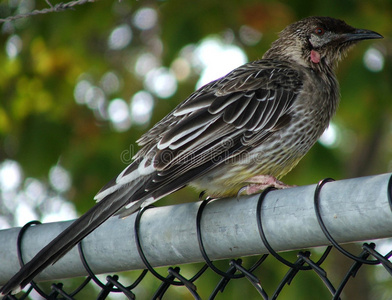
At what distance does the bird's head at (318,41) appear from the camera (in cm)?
462

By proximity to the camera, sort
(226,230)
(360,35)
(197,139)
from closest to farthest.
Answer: (226,230), (197,139), (360,35)

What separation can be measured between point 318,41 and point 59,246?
3097mm

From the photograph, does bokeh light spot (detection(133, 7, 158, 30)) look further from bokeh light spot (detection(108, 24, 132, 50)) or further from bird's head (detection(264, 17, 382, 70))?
bird's head (detection(264, 17, 382, 70))

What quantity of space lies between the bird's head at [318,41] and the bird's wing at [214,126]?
1.41 ft

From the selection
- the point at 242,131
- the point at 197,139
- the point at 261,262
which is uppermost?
the point at 242,131

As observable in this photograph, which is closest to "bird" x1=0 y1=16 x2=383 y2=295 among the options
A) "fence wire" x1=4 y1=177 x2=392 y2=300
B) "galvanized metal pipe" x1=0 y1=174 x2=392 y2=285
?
"galvanized metal pipe" x1=0 y1=174 x2=392 y2=285

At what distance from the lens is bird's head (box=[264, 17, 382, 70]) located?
15.2 ft

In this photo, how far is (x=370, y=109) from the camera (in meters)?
4.95

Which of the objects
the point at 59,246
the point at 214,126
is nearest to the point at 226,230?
the point at 59,246

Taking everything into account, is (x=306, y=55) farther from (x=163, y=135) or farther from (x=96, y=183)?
(x=96, y=183)

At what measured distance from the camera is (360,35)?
4.52 m

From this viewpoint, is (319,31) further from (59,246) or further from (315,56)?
(59,246)

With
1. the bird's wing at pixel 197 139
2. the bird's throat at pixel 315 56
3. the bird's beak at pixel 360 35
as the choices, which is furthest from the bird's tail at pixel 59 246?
the bird's beak at pixel 360 35

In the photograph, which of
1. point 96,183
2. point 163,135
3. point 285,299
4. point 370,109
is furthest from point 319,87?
point 96,183
